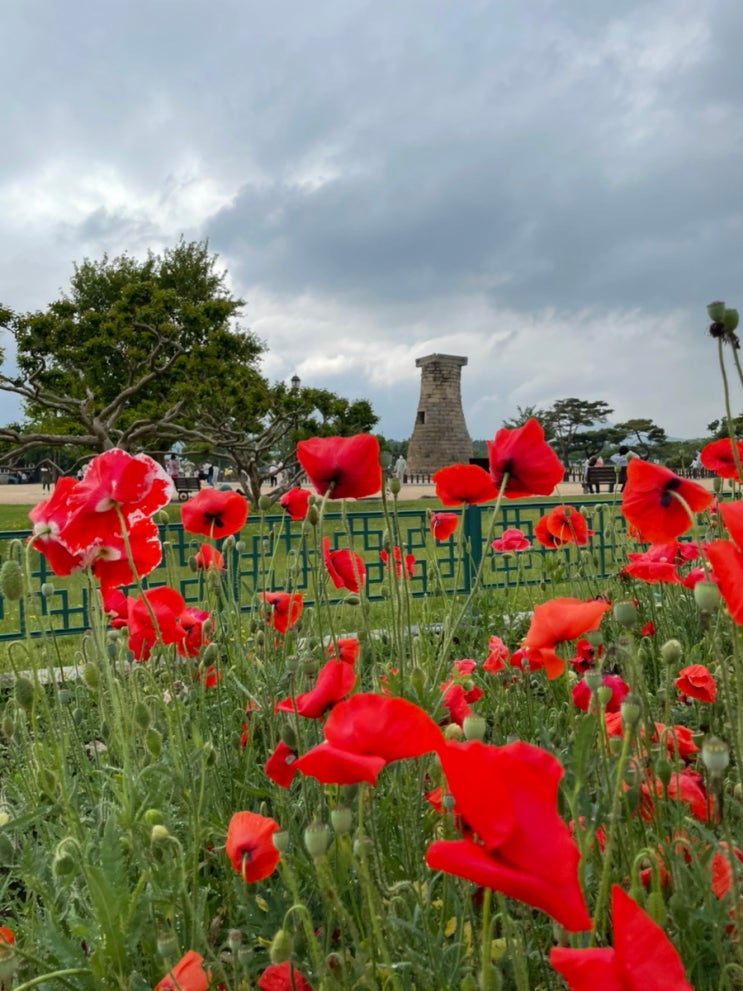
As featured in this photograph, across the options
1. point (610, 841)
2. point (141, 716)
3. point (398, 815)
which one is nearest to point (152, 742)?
point (141, 716)

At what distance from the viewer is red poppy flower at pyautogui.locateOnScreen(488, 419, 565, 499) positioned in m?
1.30

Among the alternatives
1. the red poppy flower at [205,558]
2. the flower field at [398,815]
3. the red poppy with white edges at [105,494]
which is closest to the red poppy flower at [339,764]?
the flower field at [398,815]

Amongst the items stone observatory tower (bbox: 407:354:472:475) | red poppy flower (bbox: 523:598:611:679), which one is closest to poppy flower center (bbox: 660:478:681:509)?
red poppy flower (bbox: 523:598:611:679)

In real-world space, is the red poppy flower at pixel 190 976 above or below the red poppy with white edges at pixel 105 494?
below

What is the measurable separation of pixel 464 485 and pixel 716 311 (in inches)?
27.0

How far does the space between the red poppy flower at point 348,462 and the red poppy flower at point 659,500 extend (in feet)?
1.15

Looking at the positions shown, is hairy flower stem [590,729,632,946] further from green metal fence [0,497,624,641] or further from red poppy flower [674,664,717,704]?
green metal fence [0,497,624,641]

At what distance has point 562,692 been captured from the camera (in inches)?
84.1

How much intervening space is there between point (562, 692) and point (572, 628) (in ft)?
3.89

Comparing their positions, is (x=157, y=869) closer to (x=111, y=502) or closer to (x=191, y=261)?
(x=111, y=502)

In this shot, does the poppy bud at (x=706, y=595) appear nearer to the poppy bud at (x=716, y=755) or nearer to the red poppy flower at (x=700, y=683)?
the poppy bud at (x=716, y=755)

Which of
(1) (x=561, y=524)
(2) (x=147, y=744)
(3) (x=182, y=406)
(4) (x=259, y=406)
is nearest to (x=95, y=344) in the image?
(3) (x=182, y=406)

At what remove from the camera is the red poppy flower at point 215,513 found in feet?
5.43

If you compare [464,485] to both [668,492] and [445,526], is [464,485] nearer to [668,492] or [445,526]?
[668,492]
